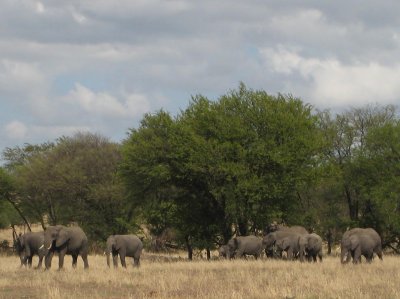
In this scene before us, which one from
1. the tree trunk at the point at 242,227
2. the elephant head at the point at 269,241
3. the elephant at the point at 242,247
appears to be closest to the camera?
the elephant head at the point at 269,241

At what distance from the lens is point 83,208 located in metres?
56.7

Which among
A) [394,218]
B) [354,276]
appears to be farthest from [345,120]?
[354,276]

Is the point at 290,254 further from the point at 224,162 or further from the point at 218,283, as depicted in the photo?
the point at 218,283

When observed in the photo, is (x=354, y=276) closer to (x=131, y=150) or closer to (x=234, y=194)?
(x=234, y=194)

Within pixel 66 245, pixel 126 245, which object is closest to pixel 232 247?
pixel 126 245

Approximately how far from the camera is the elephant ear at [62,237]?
98.5 feet

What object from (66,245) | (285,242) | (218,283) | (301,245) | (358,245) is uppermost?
(66,245)

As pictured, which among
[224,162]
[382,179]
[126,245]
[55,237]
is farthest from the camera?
[382,179]

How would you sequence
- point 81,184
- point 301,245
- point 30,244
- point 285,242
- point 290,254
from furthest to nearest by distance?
point 81,184 → point 285,242 → point 290,254 → point 301,245 → point 30,244

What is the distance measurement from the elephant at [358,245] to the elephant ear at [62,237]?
468 inches

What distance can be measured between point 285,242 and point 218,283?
47.2 feet

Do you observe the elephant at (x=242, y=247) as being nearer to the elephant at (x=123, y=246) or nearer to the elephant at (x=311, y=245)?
the elephant at (x=311, y=245)

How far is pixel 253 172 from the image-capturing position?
1652 inches

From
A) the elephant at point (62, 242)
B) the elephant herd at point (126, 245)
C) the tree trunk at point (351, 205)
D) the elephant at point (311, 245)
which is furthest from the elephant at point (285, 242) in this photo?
the tree trunk at point (351, 205)
